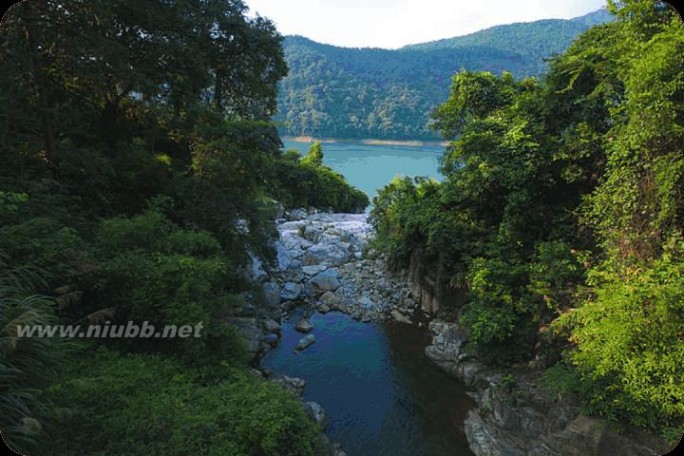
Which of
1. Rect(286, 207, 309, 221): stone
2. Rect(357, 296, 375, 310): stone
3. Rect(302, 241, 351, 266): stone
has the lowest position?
Rect(357, 296, 375, 310): stone

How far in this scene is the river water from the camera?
881 cm

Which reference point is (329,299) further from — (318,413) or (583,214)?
(583,214)

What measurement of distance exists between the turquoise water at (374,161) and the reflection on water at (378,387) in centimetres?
4024

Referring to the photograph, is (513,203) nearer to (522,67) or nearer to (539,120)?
(539,120)

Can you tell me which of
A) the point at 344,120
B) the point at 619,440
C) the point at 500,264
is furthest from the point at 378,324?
the point at 344,120

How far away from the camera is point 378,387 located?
10727 mm

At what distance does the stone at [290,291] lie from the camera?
1533 centimetres

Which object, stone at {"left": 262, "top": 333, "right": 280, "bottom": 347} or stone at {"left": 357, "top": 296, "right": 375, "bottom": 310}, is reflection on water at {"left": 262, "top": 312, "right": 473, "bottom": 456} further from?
stone at {"left": 357, "top": 296, "right": 375, "bottom": 310}

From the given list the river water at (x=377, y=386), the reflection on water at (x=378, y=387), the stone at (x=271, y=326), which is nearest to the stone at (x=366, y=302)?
the river water at (x=377, y=386)

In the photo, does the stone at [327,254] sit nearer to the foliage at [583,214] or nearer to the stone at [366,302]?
the stone at [366,302]

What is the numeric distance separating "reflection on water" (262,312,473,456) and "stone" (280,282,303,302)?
1.24 metres

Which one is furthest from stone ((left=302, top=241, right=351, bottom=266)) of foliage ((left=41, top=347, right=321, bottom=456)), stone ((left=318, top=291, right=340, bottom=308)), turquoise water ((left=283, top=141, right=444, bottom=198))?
turquoise water ((left=283, top=141, right=444, bottom=198))

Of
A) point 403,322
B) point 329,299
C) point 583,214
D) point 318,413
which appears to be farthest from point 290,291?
point 583,214

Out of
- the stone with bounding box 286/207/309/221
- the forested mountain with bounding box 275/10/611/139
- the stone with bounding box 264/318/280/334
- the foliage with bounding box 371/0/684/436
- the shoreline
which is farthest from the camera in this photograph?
the forested mountain with bounding box 275/10/611/139
